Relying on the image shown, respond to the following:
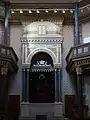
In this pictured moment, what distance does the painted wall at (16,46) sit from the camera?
750 inches

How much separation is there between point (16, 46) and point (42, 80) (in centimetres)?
311

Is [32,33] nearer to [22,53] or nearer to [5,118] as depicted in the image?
[22,53]

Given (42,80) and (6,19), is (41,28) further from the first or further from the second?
(42,80)

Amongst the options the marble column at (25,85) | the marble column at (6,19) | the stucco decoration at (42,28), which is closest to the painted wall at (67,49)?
the stucco decoration at (42,28)

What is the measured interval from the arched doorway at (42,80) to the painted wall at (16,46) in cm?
87

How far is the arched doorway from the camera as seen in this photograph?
1909 centimetres

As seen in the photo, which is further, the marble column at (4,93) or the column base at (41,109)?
the column base at (41,109)

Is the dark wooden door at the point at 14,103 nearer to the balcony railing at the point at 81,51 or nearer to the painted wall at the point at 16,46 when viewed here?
the painted wall at the point at 16,46

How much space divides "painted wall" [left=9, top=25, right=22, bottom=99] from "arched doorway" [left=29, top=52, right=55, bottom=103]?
869 millimetres

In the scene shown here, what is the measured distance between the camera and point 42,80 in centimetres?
1936

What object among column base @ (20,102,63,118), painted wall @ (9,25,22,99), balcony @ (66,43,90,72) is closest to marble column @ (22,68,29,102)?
column base @ (20,102,63,118)

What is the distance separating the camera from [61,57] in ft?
63.1

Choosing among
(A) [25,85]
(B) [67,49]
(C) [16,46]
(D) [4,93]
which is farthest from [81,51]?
(C) [16,46]

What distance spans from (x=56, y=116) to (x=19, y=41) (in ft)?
19.7
